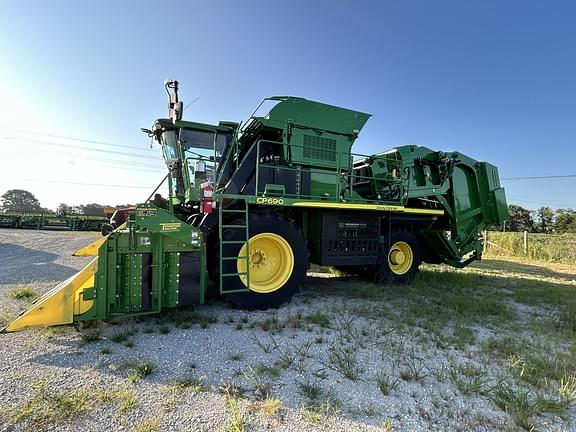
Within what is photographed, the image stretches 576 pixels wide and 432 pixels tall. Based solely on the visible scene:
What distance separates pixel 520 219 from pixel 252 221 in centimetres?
8392

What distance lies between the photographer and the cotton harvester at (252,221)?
4.05 m

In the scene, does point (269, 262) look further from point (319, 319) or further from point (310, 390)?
point (310, 390)

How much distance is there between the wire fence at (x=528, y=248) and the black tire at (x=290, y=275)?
16.0 meters

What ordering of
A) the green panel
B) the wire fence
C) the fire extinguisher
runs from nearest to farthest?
the fire extinguisher
the green panel
the wire fence

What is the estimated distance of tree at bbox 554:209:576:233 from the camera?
203 ft


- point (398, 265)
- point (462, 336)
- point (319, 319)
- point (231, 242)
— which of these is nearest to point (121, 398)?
point (231, 242)

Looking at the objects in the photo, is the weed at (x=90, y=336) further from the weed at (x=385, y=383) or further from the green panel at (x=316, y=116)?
the green panel at (x=316, y=116)

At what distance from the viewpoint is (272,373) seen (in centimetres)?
308

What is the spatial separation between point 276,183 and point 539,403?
438cm

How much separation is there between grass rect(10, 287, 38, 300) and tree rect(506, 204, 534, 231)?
79221 millimetres

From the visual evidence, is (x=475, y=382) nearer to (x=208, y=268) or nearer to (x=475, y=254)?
(x=208, y=268)

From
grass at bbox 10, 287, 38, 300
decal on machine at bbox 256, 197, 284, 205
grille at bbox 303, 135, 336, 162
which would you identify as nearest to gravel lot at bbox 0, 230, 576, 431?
grass at bbox 10, 287, 38, 300

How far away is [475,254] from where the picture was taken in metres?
8.62

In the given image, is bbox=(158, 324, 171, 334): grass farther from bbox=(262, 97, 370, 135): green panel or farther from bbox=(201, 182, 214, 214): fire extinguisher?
bbox=(262, 97, 370, 135): green panel
